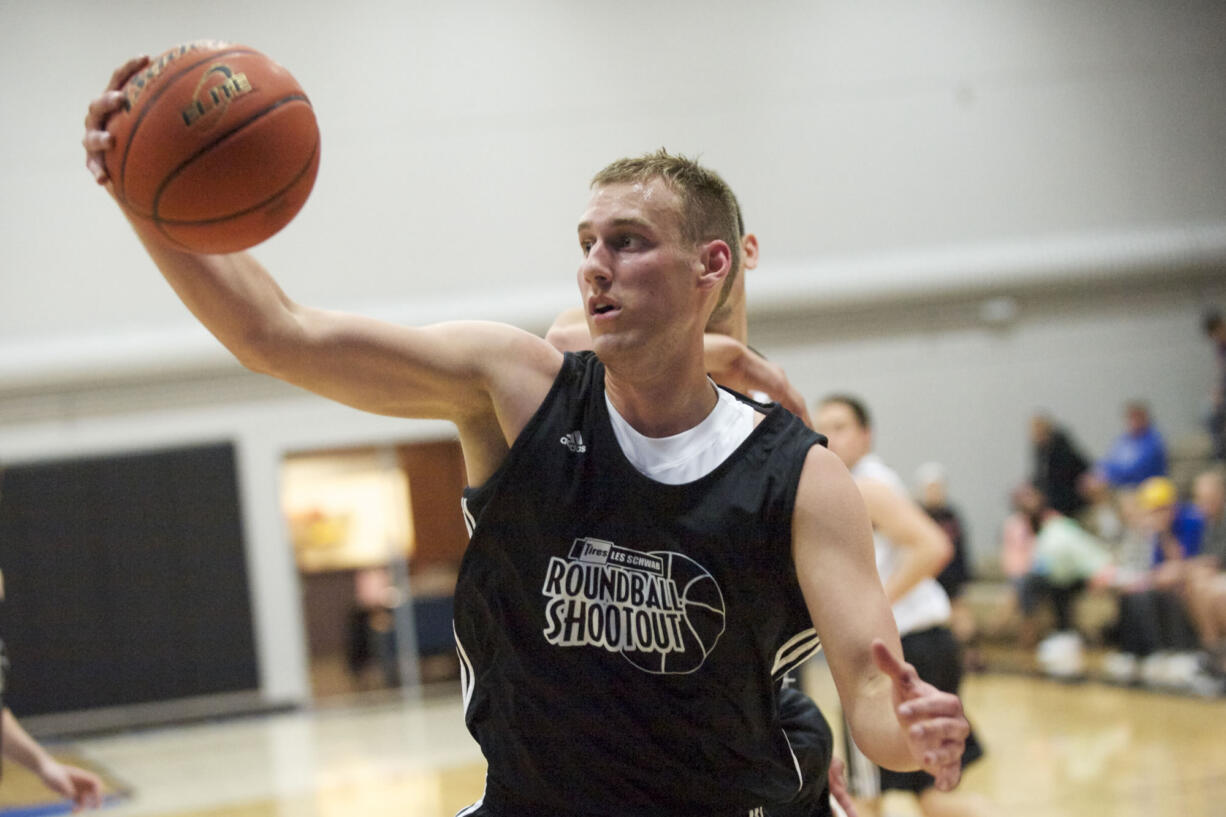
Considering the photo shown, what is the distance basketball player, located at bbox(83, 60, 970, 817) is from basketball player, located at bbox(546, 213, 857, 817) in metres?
0.27

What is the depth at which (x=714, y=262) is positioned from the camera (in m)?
2.18

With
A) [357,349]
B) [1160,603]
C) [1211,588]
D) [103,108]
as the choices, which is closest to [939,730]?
[357,349]

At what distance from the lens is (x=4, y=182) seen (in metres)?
12.3

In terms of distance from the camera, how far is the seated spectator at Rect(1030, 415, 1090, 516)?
1242 centimetres

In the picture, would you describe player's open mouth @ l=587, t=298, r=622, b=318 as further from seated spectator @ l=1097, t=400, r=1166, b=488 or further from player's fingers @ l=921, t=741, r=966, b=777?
seated spectator @ l=1097, t=400, r=1166, b=488

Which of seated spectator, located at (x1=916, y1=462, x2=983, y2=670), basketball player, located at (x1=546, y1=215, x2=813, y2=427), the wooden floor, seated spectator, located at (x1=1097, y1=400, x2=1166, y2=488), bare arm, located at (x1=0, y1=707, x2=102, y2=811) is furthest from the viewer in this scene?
seated spectator, located at (x1=1097, y1=400, x2=1166, y2=488)

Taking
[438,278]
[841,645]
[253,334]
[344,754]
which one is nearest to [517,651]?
[841,645]

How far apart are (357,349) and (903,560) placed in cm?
330

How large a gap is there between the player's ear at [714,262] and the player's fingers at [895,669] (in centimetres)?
70

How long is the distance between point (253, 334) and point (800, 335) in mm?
11834

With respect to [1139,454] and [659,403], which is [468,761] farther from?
[1139,454]

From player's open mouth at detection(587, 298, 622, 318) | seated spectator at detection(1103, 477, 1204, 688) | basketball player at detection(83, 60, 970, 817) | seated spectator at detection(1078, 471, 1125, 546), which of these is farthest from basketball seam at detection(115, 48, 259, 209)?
seated spectator at detection(1078, 471, 1125, 546)

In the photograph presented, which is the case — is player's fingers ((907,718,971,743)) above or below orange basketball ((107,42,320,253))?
below

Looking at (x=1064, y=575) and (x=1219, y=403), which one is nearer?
(x=1064, y=575)
